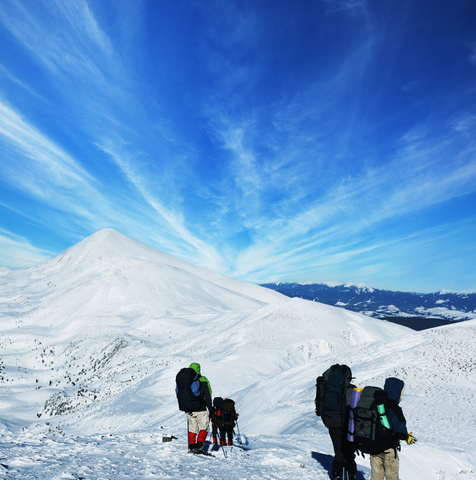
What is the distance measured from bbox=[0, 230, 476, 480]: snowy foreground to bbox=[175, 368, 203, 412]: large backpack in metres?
1.18

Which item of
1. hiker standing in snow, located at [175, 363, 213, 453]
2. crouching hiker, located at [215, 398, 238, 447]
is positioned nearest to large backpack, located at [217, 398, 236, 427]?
crouching hiker, located at [215, 398, 238, 447]

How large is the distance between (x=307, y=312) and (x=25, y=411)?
115 feet

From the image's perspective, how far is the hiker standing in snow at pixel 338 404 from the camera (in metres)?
5.93

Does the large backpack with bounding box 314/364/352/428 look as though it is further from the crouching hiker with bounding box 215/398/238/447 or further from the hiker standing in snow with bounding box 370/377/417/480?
the crouching hiker with bounding box 215/398/238/447

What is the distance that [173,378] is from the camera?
27.4 metres

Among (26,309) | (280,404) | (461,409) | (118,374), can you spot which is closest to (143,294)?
(26,309)

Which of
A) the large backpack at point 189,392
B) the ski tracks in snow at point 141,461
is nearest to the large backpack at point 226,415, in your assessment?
the ski tracks in snow at point 141,461

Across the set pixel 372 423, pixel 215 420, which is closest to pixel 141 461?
pixel 215 420

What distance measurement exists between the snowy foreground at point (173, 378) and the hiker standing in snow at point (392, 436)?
2.15 metres

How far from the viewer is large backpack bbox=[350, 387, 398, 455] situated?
5.14 m

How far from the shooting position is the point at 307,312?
151 feet

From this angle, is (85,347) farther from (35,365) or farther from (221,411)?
(221,411)

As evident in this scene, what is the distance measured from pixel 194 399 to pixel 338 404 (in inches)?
143

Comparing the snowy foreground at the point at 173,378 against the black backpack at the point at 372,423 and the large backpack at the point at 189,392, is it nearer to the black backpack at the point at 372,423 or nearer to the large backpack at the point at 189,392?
the large backpack at the point at 189,392
